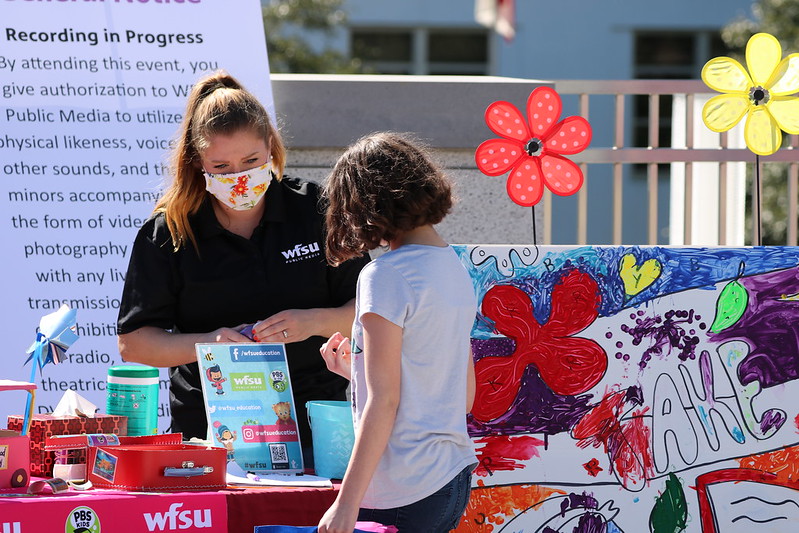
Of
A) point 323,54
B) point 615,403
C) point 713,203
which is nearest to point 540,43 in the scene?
point 323,54

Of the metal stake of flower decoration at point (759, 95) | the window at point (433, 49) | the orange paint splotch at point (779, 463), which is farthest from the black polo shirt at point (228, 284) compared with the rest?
the window at point (433, 49)

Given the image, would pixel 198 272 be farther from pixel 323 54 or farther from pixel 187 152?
pixel 323 54

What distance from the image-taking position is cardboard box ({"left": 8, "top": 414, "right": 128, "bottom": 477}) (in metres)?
2.25

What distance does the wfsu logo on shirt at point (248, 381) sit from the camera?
2.30 metres

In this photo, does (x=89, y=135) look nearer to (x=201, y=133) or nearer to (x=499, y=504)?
(x=201, y=133)

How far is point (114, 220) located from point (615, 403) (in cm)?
213

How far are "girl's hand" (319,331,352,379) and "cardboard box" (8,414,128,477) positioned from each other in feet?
1.56

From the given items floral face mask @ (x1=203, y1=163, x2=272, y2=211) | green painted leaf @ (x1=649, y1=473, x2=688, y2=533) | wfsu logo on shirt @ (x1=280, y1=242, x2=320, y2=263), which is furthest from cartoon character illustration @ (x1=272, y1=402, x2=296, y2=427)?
green painted leaf @ (x1=649, y1=473, x2=688, y2=533)

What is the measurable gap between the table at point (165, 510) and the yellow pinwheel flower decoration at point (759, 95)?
1.77m

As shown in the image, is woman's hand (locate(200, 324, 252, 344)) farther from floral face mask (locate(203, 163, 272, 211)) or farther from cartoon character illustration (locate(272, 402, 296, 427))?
floral face mask (locate(203, 163, 272, 211))

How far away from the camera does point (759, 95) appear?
128 inches

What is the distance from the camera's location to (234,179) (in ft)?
8.21

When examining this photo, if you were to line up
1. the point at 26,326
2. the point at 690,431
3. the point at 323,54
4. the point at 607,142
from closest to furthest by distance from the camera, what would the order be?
the point at 690,431 → the point at 26,326 → the point at 323,54 → the point at 607,142

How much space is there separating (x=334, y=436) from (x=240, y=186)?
2.04 feet
